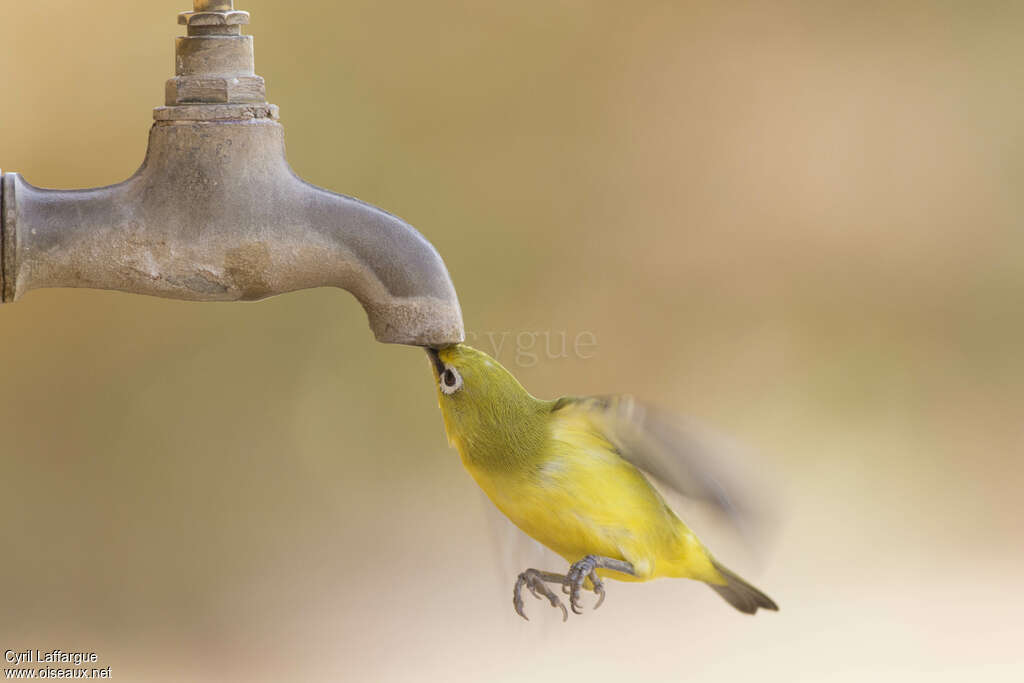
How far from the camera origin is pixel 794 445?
2270mm

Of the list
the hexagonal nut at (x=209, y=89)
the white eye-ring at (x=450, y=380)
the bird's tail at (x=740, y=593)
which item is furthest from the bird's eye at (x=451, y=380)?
the bird's tail at (x=740, y=593)

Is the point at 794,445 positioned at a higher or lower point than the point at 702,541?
lower

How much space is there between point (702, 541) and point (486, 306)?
2.92 feet

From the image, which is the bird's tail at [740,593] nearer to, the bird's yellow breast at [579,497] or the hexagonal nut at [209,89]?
the bird's yellow breast at [579,497]

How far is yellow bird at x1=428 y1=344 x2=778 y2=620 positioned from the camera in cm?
103

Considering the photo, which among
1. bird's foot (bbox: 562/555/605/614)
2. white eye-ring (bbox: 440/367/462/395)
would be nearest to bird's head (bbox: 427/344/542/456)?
white eye-ring (bbox: 440/367/462/395)

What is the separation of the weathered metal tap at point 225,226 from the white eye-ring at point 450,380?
0.04 meters

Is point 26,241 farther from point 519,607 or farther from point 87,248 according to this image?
point 519,607

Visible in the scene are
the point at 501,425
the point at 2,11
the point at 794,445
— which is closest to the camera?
the point at 501,425

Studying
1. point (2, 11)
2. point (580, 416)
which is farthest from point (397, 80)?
point (580, 416)

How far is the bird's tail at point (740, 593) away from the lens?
52.4 inches

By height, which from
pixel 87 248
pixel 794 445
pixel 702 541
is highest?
pixel 87 248

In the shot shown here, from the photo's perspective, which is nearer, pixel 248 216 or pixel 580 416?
pixel 248 216

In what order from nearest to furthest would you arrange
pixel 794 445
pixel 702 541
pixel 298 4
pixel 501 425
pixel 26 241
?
pixel 26 241
pixel 501 425
pixel 702 541
pixel 298 4
pixel 794 445
